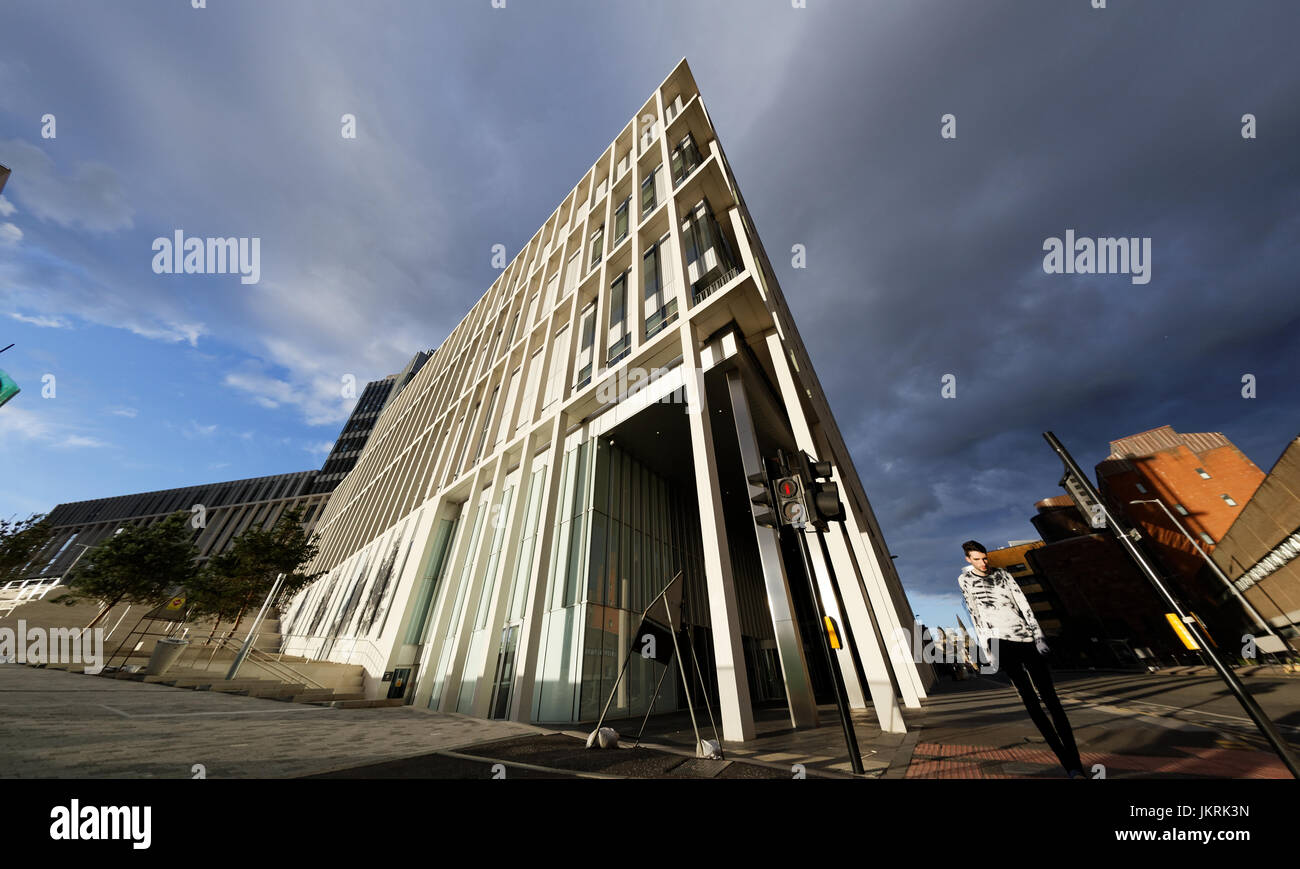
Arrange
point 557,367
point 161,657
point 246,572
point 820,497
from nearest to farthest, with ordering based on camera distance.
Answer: point 820,497, point 161,657, point 557,367, point 246,572

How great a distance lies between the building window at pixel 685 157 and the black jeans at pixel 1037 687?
17.7 meters

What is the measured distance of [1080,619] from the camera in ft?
150

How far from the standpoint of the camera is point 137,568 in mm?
21703

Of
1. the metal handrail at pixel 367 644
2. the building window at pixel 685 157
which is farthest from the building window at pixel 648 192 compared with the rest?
the metal handrail at pixel 367 644

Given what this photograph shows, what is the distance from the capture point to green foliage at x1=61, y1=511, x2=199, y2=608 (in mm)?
21016

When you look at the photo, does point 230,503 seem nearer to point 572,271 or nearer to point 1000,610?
point 572,271

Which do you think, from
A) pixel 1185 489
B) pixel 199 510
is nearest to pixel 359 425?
pixel 199 510

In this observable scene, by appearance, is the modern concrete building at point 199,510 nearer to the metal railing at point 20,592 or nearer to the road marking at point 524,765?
the metal railing at point 20,592

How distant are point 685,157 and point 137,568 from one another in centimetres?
3477

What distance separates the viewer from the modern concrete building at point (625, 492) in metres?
9.82

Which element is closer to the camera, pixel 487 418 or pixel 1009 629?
pixel 1009 629

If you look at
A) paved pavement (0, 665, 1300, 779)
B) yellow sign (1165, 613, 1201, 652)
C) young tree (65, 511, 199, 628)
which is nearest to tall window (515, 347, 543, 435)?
paved pavement (0, 665, 1300, 779)
